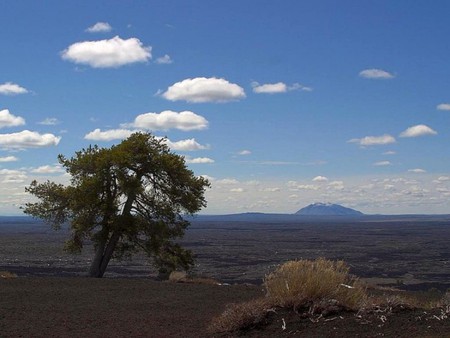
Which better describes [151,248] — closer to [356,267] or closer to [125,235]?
[125,235]

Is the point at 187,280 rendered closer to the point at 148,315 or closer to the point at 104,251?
the point at 104,251

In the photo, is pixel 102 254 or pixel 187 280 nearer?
pixel 187 280

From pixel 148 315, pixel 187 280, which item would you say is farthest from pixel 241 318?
pixel 187 280

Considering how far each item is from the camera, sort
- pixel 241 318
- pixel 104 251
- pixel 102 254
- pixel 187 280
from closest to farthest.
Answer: pixel 241 318
pixel 187 280
pixel 102 254
pixel 104 251

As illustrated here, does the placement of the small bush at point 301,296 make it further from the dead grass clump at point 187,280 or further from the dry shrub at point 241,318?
the dead grass clump at point 187,280

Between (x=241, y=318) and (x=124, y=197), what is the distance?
14.1m

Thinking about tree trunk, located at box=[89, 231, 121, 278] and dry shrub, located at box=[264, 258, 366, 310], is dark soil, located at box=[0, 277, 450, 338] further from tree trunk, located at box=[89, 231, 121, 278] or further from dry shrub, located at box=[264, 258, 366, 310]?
tree trunk, located at box=[89, 231, 121, 278]

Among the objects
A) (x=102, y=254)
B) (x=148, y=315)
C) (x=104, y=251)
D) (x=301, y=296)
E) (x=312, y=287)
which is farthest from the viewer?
(x=104, y=251)

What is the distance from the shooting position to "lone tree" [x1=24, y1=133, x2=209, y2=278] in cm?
2366

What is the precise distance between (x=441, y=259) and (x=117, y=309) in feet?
230

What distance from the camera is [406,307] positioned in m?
11.1

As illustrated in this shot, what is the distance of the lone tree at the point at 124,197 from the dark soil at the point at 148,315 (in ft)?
17.0

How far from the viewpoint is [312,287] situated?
38.6 ft

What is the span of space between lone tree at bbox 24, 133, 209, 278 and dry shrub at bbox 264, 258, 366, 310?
39.5ft
